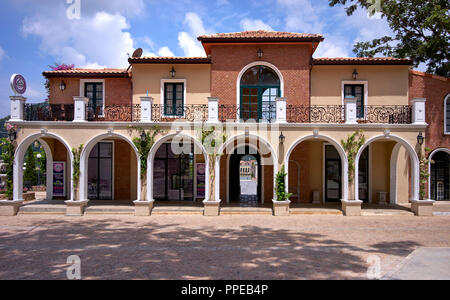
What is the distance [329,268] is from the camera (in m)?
6.32

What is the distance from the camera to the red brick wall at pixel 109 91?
618 inches

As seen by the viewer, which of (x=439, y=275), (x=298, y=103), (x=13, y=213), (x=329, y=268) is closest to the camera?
(x=439, y=275)

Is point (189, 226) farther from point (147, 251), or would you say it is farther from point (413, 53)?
point (413, 53)

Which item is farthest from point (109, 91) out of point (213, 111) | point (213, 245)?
point (213, 245)

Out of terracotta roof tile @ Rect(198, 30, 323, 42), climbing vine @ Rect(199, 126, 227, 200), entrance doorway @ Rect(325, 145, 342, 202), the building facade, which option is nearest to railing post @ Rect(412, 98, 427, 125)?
the building facade

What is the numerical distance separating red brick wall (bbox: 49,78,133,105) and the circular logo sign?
2.46 meters

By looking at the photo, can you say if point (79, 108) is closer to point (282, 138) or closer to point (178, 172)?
point (178, 172)

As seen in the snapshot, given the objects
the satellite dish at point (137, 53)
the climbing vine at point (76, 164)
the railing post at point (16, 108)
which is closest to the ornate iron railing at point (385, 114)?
the satellite dish at point (137, 53)

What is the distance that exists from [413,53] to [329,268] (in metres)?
18.8

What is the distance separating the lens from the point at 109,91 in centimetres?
1573

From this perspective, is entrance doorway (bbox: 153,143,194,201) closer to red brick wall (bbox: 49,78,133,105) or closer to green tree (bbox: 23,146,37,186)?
red brick wall (bbox: 49,78,133,105)

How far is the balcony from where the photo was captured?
1289 centimetres
